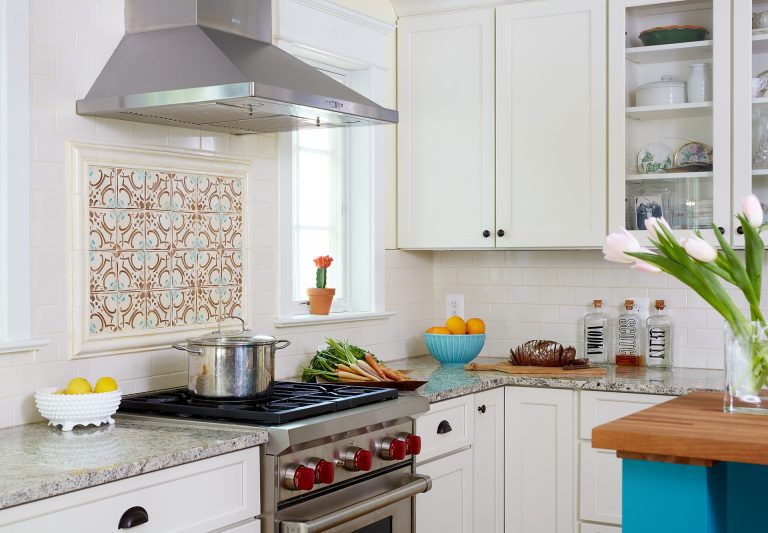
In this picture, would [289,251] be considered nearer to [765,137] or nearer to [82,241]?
[82,241]

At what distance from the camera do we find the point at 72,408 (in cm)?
254

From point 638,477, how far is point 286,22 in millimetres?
2291

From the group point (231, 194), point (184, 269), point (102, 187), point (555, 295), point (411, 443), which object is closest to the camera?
point (102, 187)

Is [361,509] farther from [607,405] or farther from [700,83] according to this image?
[700,83]

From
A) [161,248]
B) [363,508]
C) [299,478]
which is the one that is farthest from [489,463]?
[161,248]

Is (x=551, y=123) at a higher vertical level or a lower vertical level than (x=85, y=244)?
higher

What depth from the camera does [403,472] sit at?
10.3ft

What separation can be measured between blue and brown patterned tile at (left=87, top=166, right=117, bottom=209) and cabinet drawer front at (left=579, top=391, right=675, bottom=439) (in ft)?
6.11

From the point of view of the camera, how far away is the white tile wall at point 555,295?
Answer: 4.14m

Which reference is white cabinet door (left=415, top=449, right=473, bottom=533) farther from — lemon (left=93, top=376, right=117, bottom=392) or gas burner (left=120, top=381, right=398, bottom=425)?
lemon (left=93, top=376, right=117, bottom=392)

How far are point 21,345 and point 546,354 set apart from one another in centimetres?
215

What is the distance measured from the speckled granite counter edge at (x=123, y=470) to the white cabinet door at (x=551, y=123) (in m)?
1.91

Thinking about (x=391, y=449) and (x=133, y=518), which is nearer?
(x=133, y=518)

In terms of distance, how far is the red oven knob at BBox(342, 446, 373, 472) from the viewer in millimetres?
2775
